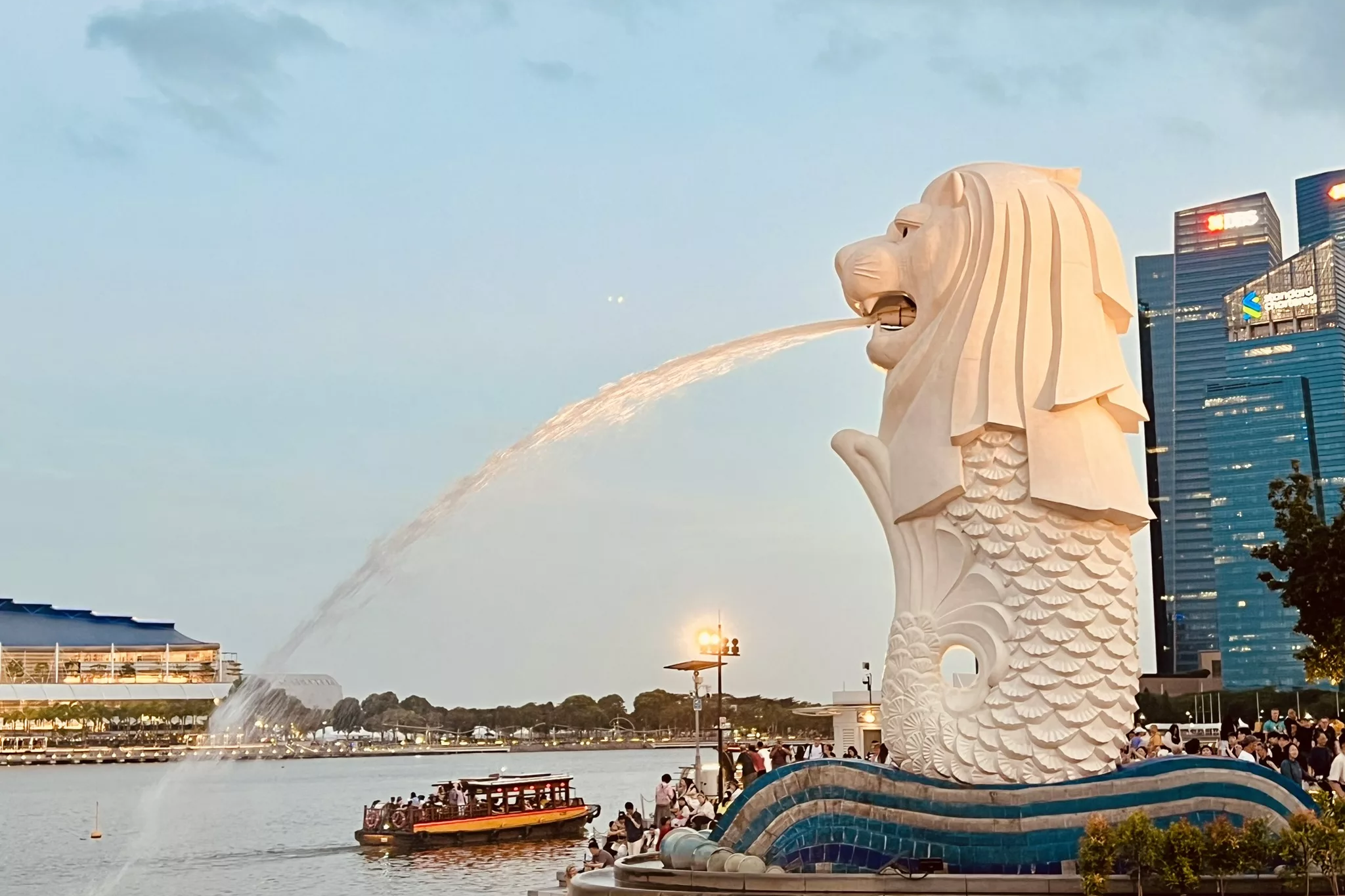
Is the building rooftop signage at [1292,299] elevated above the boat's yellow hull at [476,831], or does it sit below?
above

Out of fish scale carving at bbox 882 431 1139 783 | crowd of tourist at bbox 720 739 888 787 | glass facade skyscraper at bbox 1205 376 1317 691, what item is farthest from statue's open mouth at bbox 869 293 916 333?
glass facade skyscraper at bbox 1205 376 1317 691

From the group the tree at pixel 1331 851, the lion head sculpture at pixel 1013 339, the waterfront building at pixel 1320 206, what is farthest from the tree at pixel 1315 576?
the waterfront building at pixel 1320 206

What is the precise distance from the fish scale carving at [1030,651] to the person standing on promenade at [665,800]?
6.41 m

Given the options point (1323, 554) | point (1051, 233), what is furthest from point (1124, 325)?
point (1323, 554)

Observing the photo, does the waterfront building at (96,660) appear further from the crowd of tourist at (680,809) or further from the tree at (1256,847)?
the tree at (1256,847)

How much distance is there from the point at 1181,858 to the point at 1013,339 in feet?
13.1

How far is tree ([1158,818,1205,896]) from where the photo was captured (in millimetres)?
9156

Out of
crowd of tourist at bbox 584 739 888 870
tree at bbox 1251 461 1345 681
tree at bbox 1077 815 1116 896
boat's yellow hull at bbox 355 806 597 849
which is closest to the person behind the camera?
tree at bbox 1077 815 1116 896

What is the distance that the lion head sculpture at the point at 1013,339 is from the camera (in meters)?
10.8

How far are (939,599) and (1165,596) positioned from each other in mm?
107432

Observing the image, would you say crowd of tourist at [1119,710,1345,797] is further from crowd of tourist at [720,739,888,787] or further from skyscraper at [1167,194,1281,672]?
skyscraper at [1167,194,1281,672]

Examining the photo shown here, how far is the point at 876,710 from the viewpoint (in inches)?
1006

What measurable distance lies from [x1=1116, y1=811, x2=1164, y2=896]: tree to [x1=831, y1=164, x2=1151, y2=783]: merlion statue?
101cm

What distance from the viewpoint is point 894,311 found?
11891 millimetres
